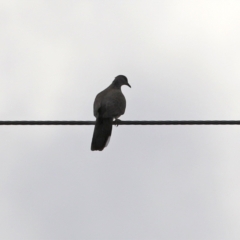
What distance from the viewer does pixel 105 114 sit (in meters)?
8.58

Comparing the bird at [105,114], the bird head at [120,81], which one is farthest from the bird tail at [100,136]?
the bird head at [120,81]

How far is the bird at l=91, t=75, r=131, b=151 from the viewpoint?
27.0ft

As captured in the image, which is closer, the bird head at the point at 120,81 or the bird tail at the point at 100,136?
the bird tail at the point at 100,136

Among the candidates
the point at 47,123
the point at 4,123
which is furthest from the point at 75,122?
the point at 4,123

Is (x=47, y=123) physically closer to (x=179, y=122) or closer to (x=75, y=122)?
(x=75, y=122)

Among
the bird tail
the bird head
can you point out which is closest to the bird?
the bird tail

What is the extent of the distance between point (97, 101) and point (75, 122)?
8.47ft

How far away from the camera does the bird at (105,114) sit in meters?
8.24

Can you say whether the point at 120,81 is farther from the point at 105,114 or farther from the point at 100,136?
the point at 100,136

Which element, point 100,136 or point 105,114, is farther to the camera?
point 105,114

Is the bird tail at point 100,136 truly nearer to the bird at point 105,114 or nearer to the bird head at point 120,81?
the bird at point 105,114

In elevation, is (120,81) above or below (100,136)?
above

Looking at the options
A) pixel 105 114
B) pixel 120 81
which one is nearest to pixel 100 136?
pixel 105 114

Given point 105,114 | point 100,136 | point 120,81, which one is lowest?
point 100,136
